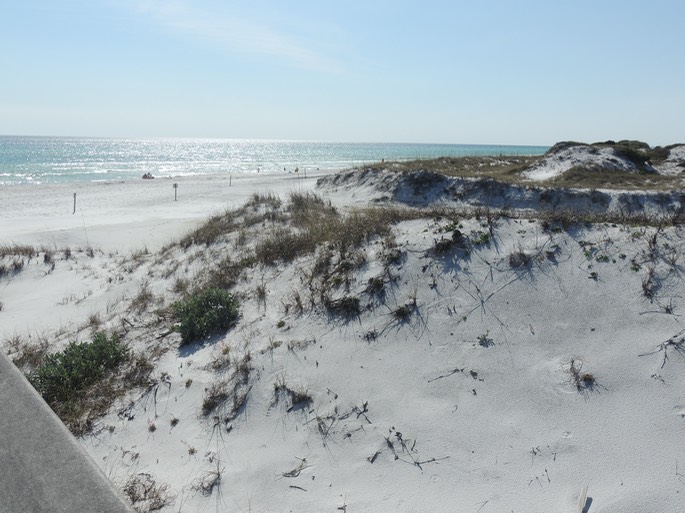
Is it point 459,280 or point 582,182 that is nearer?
point 459,280

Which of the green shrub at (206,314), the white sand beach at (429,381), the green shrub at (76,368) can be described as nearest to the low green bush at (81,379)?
the green shrub at (76,368)

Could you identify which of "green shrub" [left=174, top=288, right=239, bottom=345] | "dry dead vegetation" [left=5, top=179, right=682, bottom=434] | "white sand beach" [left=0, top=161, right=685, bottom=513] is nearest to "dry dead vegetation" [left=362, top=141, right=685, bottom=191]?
"dry dead vegetation" [left=5, top=179, right=682, bottom=434]

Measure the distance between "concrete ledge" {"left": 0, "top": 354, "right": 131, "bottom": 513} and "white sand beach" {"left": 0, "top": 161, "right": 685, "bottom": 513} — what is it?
145 centimetres

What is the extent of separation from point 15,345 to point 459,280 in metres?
8.04

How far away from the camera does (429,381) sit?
5.90m

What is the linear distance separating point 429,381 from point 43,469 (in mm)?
4149

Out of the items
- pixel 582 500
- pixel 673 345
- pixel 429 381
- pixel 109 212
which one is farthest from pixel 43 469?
pixel 109 212

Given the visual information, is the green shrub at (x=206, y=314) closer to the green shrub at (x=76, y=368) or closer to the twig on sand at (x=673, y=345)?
the green shrub at (x=76, y=368)

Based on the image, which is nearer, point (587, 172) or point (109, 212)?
point (587, 172)

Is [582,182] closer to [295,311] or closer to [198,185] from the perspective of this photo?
[295,311]

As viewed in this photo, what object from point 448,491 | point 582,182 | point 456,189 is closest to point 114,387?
point 448,491

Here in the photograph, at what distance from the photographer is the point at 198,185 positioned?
44031 millimetres

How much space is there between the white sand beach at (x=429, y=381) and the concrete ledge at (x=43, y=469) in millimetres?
1451

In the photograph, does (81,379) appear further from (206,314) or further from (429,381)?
(429,381)
